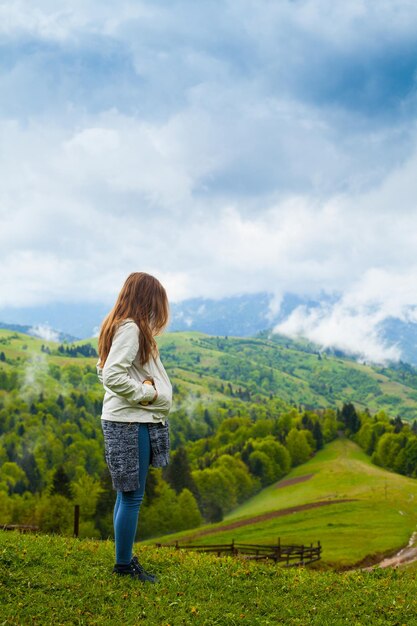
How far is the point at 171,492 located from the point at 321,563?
7318 centimetres

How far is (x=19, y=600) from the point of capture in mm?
7656

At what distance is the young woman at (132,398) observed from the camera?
28.2ft

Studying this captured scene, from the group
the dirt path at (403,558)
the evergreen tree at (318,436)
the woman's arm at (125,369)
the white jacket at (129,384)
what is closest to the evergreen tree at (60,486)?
the dirt path at (403,558)

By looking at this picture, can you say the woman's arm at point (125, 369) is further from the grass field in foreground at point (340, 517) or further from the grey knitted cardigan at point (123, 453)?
the grass field in foreground at point (340, 517)

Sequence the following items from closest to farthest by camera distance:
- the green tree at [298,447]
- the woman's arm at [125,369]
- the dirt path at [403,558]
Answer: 1. the woman's arm at [125,369]
2. the dirt path at [403,558]
3. the green tree at [298,447]

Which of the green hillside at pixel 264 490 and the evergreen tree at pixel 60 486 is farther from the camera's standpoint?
the evergreen tree at pixel 60 486


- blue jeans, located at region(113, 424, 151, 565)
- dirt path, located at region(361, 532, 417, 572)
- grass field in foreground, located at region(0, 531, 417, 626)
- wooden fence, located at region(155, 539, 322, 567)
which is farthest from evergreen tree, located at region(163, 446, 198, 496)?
blue jeans, located at region(113, 424, 151, 565)

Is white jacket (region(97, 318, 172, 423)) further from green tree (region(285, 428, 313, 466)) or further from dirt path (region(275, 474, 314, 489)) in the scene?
green tree (region(285, 428, 313, 466))

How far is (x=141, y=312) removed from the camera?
908 cm

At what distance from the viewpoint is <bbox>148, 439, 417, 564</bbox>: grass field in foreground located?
7038 centimetres

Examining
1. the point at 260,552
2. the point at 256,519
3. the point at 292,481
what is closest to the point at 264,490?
the point at 292,481

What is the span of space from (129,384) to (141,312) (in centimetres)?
136

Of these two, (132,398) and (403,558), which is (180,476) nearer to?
(403,558)

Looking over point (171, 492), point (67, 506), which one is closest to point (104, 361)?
point (67, 506)
